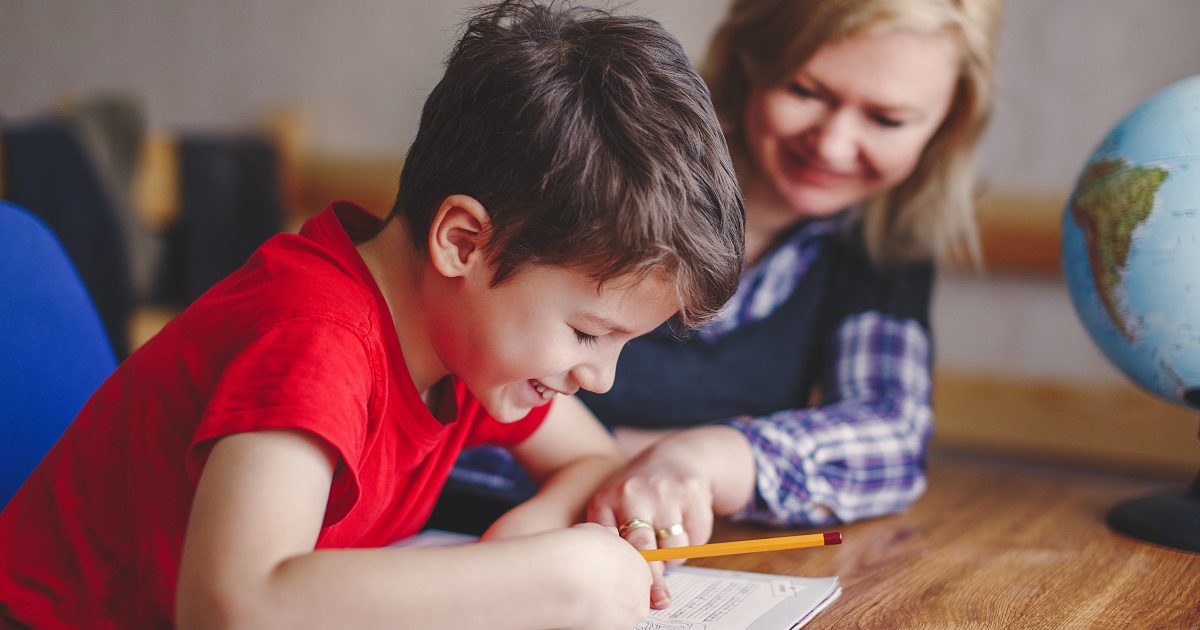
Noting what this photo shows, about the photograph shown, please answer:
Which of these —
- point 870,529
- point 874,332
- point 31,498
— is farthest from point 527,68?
point 874,332

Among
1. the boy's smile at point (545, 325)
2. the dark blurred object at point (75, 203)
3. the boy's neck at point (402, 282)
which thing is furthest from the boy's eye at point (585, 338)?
the dark blurred object at point (75, 203)

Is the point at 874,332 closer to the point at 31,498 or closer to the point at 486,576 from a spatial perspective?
the point at 486,576

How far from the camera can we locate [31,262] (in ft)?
3.05

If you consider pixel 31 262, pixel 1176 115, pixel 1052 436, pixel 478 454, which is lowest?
pixel 1052 436

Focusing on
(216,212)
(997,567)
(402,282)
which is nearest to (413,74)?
(216,212)

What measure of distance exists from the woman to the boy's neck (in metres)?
0.24

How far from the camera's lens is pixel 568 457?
3.14 ft

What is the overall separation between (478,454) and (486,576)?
1.86ft

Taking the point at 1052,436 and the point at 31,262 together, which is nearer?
the point at 31,262

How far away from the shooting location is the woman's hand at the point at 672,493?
0.82m

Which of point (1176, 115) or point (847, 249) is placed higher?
point (1176, 115)

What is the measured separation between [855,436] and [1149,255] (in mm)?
336

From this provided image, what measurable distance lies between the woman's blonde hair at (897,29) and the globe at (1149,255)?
0.73ft

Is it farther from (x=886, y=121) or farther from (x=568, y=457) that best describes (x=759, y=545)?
(x=886, y=121)
